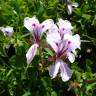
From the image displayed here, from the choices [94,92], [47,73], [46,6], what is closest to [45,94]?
[47,73]

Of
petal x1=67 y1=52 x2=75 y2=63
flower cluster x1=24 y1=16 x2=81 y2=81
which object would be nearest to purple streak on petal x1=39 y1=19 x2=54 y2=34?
flower cluster x1=24 y1=16 x2=81 y2=81

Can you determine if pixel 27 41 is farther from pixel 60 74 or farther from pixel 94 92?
pixel 94 92

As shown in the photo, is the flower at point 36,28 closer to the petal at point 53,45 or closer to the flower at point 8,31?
the petal at point 53,45

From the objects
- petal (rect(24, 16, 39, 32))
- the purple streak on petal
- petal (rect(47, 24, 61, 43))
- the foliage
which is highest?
petal (rect(24, 16, 39, 32))

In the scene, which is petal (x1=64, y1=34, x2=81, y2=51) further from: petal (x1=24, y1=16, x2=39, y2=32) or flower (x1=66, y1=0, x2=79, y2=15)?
flower (x1=66, y1=0, x2=79, y2=15)

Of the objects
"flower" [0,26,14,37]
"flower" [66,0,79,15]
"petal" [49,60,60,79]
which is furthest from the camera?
"flower" [66,0,79,15]

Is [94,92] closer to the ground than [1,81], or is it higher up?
closer to the ground

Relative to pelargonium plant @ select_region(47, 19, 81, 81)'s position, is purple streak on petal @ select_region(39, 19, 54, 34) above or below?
above

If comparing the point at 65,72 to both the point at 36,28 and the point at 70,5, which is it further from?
the point at 70,5

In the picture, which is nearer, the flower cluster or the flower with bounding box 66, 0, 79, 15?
the flower cluster
